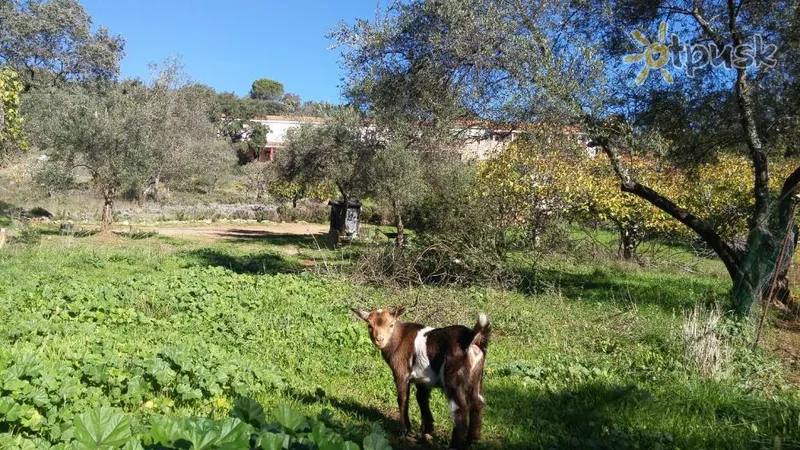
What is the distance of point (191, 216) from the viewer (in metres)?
30.9

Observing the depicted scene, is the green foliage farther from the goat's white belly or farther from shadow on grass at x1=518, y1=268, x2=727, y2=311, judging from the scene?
the goat's white belly

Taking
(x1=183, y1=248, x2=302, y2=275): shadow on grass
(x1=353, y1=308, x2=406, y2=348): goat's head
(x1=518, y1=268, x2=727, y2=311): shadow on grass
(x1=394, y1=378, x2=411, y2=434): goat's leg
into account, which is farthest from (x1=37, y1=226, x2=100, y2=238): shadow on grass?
(x1=394, y1=378, x2=411, y2=434): goat's leg

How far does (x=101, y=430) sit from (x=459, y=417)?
96.4 inches

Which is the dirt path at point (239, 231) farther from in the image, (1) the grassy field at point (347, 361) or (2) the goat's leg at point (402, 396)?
(2) the goat's leg at point (402, 396)

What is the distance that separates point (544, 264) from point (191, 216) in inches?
889

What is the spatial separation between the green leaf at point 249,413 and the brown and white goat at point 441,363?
1690 millimetres

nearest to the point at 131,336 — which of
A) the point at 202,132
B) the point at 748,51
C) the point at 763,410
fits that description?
the point at 763,410

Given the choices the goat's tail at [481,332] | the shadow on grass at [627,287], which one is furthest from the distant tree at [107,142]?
the goat's tail at [481,332]

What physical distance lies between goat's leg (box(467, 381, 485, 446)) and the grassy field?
0.24 m

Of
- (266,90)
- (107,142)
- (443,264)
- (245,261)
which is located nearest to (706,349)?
(443,264)

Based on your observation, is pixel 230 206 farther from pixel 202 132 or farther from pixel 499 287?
pixel 499 287

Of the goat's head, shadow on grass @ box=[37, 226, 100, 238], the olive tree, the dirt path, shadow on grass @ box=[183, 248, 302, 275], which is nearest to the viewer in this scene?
the goat's head

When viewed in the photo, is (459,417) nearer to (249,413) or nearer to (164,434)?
(249,413)

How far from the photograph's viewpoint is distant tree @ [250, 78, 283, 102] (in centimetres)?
9156
